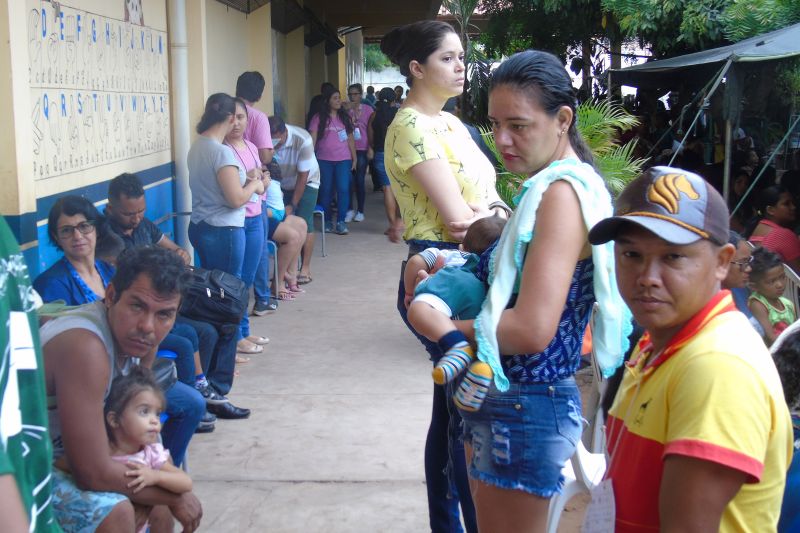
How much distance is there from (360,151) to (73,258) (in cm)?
949

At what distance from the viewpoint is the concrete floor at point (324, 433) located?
402 centimetres

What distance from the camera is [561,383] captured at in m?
2.27

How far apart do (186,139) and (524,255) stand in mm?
5715

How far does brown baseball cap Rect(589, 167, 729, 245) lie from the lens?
1.54 metres

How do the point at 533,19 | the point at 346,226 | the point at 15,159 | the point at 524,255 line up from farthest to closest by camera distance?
the point at 533,19, the point at 346,226, the point at 15,159, the point at 524,255

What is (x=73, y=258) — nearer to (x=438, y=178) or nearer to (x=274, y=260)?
(x=438, y=178)

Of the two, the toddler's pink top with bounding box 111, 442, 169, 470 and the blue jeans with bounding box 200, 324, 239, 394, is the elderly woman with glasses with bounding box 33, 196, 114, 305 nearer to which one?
the blue jeans with bounding box 200, 324, 239, 394

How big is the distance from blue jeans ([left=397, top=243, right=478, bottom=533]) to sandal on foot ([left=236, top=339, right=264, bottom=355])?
3424mm

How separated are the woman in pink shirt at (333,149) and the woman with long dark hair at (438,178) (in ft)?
26.1

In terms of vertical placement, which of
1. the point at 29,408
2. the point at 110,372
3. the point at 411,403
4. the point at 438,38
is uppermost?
the point at 438,38

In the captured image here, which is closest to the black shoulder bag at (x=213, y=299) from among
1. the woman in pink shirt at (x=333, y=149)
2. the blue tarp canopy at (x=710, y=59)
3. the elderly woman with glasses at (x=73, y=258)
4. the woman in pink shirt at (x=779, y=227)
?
the elderly woman with glasses at (x=73, y=258)

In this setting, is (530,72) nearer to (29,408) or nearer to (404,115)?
(404,115)

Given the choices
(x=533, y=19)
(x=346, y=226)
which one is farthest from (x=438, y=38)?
(x=533, y=19)

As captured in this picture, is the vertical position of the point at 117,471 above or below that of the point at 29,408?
below
